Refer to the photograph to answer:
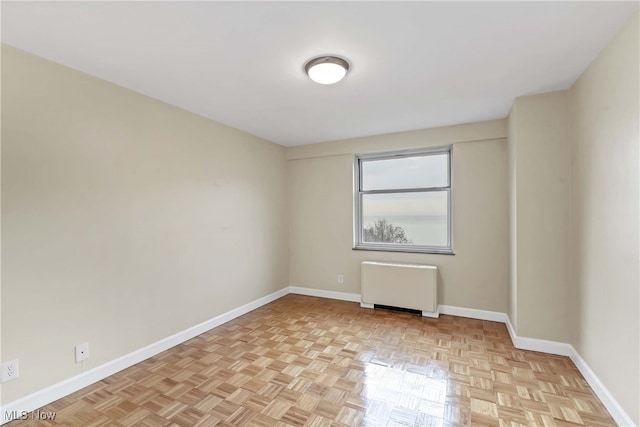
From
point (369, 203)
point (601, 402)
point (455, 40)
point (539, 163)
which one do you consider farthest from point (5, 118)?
point (601, 402)

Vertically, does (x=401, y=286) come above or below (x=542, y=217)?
below

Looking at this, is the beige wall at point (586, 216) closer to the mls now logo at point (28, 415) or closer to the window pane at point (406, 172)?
the window pane at point (406, 172)

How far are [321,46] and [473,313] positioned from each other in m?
3.43

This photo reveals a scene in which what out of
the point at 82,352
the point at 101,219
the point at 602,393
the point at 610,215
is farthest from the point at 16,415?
the point at 610,215

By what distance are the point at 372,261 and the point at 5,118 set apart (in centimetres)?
381

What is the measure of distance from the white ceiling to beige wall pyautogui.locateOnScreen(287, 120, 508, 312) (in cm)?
77

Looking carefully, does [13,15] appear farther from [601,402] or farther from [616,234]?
[601,402]

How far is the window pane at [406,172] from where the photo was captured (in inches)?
152

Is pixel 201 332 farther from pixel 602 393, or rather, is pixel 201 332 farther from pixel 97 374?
pixel 602 393

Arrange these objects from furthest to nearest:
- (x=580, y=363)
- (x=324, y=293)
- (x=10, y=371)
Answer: (x=324, y=293) → (x=580, y=363) → (x=10, y=371)

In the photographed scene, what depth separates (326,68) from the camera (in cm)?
202

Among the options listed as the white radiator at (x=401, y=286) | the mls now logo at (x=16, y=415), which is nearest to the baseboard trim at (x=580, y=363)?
the white radiator at (x=401, y=286)

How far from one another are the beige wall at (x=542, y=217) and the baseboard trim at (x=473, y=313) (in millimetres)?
735

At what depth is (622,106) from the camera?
5.65ft
